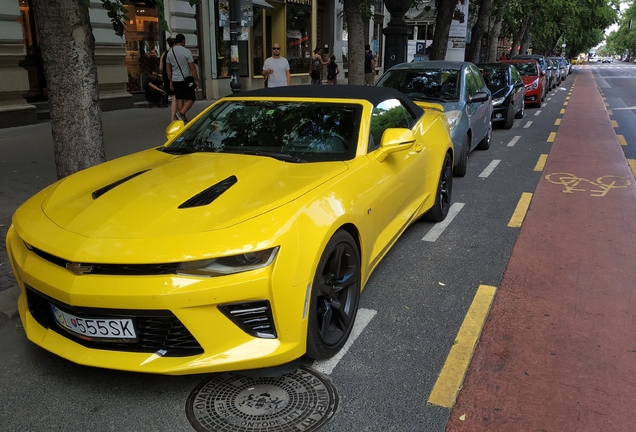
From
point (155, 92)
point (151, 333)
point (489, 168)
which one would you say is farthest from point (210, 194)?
point (155, 92)

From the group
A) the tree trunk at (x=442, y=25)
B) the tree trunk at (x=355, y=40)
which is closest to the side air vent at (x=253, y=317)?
the tree trunk at (x=355, y=40)

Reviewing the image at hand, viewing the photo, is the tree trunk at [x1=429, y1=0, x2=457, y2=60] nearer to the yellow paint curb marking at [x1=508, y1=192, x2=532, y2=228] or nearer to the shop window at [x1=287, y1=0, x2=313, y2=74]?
the shop window at [x1=287, y1=0, x2=313, y2=74]

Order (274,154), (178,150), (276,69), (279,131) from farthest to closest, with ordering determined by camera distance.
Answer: (276,69)
(178,150)
(279,131)
(274,154)

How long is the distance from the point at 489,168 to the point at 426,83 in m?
1.75

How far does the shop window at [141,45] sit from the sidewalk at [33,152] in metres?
2.03

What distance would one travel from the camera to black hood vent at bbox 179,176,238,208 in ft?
10.2

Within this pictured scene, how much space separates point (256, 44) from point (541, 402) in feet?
67.8

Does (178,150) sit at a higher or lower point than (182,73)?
lower

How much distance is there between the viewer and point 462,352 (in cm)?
349

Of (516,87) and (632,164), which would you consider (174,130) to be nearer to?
(632,164)

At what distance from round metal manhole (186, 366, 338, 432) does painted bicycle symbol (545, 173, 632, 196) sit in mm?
5813

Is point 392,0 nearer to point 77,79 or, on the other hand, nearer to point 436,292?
point 77,79

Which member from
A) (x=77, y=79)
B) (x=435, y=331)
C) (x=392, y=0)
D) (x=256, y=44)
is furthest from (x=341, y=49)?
(x=435, y=331)

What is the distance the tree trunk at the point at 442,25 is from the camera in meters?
18.3
